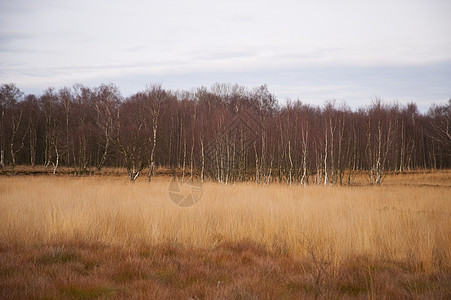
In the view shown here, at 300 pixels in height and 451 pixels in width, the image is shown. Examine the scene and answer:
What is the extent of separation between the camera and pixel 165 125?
32.5 meters

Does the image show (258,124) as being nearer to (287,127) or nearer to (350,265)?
(287,127)

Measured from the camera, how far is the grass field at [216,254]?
348 centimetres

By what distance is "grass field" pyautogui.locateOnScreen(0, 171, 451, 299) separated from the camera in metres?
3.48

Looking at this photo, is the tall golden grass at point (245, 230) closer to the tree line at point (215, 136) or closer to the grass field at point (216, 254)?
the grass field at point (216, 254)

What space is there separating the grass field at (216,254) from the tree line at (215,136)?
1275 centimetres

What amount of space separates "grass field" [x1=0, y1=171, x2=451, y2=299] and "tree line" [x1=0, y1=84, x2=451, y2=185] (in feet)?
41.8

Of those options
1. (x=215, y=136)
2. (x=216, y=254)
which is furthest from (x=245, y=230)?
(x=215, y=136)

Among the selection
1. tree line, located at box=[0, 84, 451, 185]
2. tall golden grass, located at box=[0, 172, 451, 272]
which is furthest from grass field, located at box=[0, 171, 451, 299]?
tree line, located at box=[0, 84, 451, 185]

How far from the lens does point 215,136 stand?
22922 mm

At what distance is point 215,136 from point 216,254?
1817cm

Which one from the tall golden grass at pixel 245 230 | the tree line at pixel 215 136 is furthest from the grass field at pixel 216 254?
the tree line at pixel 215 136

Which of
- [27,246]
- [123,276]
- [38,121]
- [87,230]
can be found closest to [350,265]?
[123,276]

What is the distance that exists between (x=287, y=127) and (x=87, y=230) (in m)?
20.5

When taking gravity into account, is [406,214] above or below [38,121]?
below
